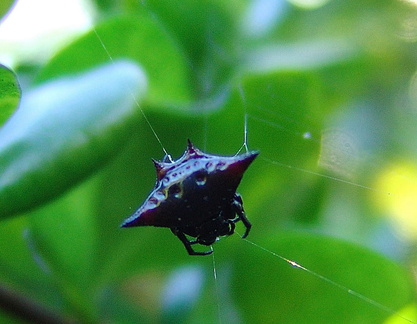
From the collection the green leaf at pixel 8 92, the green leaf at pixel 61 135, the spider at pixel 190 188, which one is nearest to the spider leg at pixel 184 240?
the spider at pixel 190 188

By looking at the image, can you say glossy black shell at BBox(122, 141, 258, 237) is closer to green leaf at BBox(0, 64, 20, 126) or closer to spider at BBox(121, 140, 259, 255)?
spider at BBox(121, 140, 259, 255)

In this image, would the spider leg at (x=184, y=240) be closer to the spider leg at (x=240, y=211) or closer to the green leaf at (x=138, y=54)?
the spider leg at (x=240, y=211)

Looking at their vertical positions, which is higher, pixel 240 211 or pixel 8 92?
pixel 8 92

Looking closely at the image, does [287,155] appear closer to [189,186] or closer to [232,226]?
[232,226]

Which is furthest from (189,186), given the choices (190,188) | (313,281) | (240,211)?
(313,281)

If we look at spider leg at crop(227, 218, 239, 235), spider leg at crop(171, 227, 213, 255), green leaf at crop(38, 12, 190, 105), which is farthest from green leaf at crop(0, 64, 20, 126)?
spider leg at crop(227, 218, 239, 235)

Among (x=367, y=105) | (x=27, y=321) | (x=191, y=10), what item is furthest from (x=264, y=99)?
(x=367, y=105)

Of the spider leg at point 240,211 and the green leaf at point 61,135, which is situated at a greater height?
the green leaf at point 61,135

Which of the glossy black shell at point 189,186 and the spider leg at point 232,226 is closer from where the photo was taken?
the glossy black shell at point 189,186
